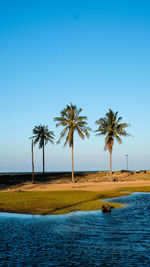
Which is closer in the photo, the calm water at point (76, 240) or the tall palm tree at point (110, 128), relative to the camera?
the calm water at point (76, 240)

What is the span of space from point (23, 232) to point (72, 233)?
335 centimetres

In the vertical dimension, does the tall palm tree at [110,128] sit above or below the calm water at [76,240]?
above

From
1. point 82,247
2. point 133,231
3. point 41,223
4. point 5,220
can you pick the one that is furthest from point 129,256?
point 5,220

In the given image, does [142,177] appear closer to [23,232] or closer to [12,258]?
[23,232]

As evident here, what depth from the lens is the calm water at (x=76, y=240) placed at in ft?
39.7

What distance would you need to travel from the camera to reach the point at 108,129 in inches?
2554

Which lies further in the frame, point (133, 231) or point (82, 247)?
point (133, 231)

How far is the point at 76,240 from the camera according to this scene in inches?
607

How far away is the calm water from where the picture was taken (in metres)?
12.1

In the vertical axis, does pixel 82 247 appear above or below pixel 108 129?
below

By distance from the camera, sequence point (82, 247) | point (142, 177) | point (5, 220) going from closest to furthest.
A: point (82, 247) < point (5, 220) < point (142, 177)

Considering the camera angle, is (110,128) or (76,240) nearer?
(76,240)

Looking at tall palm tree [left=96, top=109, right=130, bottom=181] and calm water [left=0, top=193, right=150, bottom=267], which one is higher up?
tall palm tree [left=96, top=109, right=130, bottom=181]

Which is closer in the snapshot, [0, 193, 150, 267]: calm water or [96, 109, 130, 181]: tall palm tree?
[0, 193, 150, 267]: calm water
